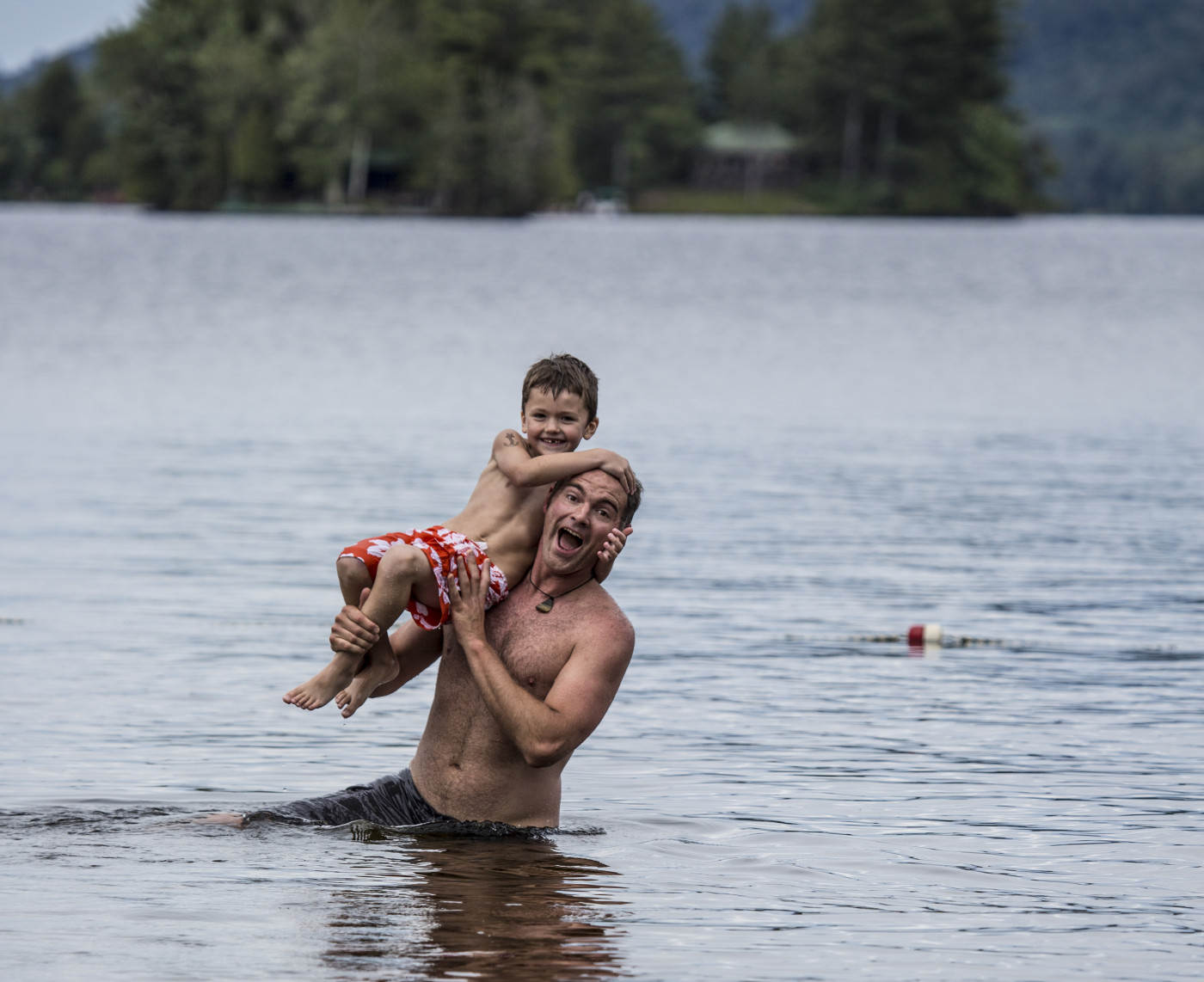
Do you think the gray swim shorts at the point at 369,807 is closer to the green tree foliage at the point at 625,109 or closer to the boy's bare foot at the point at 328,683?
the boy's bare foot at the point at 328,683

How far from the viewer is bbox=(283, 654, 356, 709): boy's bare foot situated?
276 inches

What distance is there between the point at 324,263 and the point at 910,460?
2167 inches

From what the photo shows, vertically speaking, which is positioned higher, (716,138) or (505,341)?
(716,138)

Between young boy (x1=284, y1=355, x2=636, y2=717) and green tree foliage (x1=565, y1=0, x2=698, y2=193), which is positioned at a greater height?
green tree foliage (x1=565, y1=0, x2=698, y2=193)

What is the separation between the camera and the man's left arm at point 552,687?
6852 millimetres

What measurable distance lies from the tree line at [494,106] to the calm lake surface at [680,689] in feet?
285

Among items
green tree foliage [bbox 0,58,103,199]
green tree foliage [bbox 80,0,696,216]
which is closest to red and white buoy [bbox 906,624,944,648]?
green tree foliage [bbox 80,0,696,216]

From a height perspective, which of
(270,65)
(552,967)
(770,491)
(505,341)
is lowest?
(552,967)

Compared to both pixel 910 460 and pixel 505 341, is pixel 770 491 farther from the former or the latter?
pixel 505 341

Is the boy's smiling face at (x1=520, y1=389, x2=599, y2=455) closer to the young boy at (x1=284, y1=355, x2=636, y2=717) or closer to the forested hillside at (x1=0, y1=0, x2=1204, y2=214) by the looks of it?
the young boy at (x1=284, y1=355, x2=636, y2=717)

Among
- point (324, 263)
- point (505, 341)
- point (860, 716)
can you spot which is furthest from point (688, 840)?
point (324, 263)

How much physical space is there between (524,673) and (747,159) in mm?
173451

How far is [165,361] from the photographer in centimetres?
3559

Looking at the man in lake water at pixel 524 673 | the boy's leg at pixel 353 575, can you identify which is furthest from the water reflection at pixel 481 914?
the boy's leg at pixel 353 575
